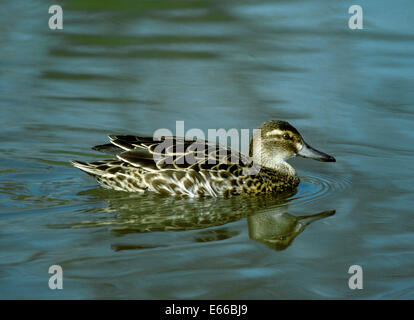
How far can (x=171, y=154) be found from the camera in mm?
8547

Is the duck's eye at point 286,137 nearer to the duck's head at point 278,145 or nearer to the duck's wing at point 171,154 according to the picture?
the duck's head at point 278,145

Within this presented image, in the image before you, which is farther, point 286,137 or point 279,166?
point 279,166

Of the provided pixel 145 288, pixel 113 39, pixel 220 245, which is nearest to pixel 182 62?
pixel 113 39

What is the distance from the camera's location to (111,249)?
22.2 feet

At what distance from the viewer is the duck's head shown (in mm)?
9016

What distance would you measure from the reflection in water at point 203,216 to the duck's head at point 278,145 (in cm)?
62

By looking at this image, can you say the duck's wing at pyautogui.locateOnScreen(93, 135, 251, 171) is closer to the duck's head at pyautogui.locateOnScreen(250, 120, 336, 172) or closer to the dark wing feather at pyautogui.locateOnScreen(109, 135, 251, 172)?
the dark wing feather at pyautogui.locateOnScreen(109, 135, 251, 172)

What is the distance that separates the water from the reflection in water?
0.03m

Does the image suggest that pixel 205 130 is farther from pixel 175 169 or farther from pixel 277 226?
pixel 277 226

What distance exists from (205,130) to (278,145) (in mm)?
1341

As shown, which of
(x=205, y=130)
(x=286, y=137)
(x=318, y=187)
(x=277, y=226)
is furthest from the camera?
(x=205, y=130)

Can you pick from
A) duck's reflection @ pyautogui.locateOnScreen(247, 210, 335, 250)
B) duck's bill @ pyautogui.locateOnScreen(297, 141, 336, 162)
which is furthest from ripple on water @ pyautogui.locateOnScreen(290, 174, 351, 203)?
duck's reflection @ pyautogui.locateOnScreen(247, 210, 335, 250)

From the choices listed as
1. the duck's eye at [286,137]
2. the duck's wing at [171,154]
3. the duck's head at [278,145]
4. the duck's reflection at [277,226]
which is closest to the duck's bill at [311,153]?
the duck's head at [278,145]

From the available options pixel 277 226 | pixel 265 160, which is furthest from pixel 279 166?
pixel 277 226
